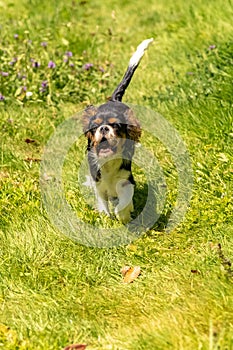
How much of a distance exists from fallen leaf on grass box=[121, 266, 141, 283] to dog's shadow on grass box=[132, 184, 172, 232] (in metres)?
0.54

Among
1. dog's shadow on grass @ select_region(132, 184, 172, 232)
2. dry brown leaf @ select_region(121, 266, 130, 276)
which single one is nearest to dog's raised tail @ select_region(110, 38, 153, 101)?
dog's shadow on grass @ select_region(132, 184, 172, 232)

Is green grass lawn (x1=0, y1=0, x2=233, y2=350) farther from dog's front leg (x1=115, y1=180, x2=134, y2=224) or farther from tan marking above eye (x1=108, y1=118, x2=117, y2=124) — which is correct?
tan marking above eye (x1=108, y1=118, x2=117, y2=124)

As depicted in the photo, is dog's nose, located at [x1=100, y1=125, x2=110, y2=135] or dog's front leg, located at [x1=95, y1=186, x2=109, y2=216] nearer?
dog's nose, located at [x1=100, y1=125, x2=110, y2=135]

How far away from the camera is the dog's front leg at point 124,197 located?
4.59 metres

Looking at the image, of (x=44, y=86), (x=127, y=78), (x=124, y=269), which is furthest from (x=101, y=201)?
(x=44, y=86)

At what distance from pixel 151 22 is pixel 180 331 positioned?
20.0 ft

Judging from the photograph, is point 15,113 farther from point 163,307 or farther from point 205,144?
point 163,307

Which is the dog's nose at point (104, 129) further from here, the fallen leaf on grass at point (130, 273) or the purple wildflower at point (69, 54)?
the purple wildflower at point (69, 54)

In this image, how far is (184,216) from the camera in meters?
4.46

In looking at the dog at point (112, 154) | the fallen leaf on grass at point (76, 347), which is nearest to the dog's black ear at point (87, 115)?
the dog at point (112, 154)

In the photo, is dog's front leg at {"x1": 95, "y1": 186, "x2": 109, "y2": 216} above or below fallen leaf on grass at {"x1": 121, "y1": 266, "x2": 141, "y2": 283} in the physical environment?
below

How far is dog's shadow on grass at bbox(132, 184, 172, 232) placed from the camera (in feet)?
14.7

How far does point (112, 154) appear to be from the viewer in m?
4.43

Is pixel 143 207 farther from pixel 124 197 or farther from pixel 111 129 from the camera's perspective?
pixel 111 129
